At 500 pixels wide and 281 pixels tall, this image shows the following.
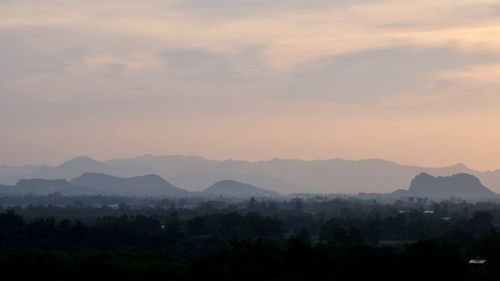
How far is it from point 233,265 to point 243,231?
3660 centimetres

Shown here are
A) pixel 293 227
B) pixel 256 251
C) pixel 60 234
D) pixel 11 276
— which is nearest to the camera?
pixel 11 276

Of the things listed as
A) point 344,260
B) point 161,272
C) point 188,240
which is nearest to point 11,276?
point 161,272

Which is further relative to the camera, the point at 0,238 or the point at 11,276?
the point at 0,238

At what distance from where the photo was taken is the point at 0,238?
59.9 meters

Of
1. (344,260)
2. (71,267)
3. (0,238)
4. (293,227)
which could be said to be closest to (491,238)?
(344,260)

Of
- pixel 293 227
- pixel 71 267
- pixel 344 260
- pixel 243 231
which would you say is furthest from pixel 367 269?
pixel 293 227

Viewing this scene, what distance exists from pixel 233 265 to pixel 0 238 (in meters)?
26.8

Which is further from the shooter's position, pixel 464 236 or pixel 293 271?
pixel 464 236

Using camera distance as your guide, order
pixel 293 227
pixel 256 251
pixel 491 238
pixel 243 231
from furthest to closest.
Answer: pixel 293 227 < pixel 243 231 < pixel 491 238 < pixel 256 251

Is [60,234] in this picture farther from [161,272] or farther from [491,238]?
[491,238]

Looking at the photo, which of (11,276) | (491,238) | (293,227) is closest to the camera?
(11,276)

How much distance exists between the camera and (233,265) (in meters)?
38.1

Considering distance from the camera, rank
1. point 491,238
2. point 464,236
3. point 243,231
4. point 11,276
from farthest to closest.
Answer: point 243,231 → point 464,236 → point 491,238 → point 11,276

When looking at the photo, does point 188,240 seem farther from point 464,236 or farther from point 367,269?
point 367,269
